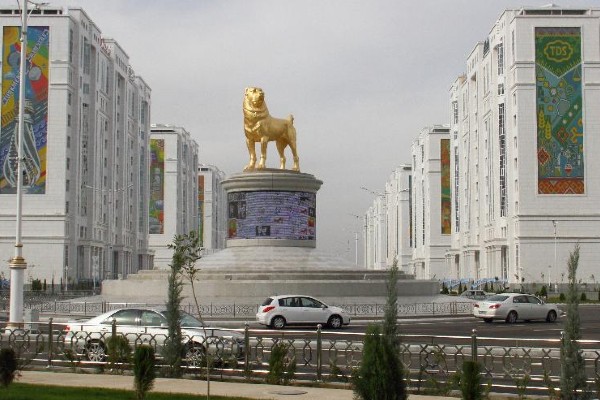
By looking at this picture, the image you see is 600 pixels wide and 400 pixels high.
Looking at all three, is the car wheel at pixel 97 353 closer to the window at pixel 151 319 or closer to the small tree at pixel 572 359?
the window at pixel 151 319

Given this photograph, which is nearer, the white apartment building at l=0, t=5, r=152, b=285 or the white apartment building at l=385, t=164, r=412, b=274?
A: the white apartment building at l=0, t=5, r=152, b=285

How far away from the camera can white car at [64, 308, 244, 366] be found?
19078 millimetres

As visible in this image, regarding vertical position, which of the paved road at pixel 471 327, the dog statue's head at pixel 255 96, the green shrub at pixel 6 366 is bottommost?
the paved road at pixel 471 327

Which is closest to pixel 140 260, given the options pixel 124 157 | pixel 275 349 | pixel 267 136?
pixel 124 157

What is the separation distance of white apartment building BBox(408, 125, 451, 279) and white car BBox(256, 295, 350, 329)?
103 m

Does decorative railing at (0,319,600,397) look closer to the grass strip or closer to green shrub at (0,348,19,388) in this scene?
the grass strip

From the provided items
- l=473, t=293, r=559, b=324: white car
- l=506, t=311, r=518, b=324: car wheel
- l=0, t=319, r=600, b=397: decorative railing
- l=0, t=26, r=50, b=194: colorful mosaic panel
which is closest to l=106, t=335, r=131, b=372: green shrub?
l=0, t=319, r=600, b=397: decorative railing

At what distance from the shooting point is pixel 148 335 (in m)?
20.2

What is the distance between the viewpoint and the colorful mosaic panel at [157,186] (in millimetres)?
143000

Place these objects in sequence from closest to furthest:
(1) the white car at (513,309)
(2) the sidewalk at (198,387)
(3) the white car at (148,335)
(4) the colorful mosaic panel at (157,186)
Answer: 1. (2) the sidewalk at (198,387)
2. (3) the white car at (148,335)
3. (1) the white car at (513,309)
4. (4) the colorful mosaic panel at (157,186)

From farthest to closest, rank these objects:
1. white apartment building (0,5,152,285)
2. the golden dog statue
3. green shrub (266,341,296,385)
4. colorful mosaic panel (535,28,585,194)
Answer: white apartment building (0,5,152,285)
colorful mosaic panel (535,28,585,194)
the golden dog statue
green shrub (266,341,296,385)

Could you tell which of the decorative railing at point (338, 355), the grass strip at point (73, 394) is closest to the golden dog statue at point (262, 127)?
the decorative railing at point (338, 355)

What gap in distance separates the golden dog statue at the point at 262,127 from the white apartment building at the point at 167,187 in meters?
91.2

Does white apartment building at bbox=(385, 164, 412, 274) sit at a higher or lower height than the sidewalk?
higher
